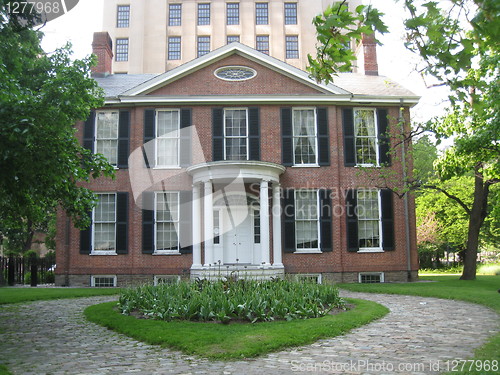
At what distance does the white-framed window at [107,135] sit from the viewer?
1902 cm

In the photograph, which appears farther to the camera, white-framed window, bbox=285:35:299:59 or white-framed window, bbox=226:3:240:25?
white-framed window, bbox=285:35:299:59

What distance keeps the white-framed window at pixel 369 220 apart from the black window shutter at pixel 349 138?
50.0 inches

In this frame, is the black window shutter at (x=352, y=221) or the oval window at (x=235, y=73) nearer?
the black window shutter at (x=352, y=221)

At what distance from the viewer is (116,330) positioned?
8.84 m

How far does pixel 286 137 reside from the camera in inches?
741

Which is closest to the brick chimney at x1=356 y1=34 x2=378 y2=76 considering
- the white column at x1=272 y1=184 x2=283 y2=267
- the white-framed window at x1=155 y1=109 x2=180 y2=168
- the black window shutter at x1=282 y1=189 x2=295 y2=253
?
the black window shutter at x1=282 y1=189 x2=295 y2=253

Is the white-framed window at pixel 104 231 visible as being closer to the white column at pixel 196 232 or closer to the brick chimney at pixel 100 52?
the white column at pixel 196 232

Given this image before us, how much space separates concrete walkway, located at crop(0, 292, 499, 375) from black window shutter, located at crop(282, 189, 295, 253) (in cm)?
795

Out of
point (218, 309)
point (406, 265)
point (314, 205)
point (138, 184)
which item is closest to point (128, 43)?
point (138, 184)

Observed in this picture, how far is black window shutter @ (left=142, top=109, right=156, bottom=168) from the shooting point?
18.8m

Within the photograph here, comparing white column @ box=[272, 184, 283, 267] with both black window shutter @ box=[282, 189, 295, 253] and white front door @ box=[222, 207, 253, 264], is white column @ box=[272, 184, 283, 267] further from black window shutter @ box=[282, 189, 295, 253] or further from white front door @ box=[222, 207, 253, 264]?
white front door @ box=[222, 207, 253, 264]

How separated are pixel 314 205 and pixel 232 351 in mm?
12338

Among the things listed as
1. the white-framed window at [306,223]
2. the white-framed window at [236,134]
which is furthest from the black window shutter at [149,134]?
the white-framed window at [306,223]

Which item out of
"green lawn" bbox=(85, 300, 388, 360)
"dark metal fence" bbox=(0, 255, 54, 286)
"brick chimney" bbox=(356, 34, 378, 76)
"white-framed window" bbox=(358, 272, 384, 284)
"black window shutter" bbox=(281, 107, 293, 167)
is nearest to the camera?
"green lawn" bbox=(85, 300, 388, 360)
